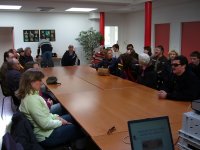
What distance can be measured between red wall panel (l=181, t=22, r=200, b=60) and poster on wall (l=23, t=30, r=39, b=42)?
19.5ft

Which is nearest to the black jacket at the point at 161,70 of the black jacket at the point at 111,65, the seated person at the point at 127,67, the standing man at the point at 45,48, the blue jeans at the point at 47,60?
the seated person at the point at 127,67

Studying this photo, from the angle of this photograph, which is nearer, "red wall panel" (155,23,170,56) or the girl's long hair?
the girl's long hair

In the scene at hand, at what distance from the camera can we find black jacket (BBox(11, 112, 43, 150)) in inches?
81.0

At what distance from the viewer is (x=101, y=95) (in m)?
3.56

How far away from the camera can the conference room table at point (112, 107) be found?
211cm

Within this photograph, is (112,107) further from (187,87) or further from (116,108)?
(187,87)

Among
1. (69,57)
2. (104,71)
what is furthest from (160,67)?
(69,57)

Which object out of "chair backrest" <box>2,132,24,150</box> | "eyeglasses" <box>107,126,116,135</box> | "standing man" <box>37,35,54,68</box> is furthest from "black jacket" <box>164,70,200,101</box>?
"standing man" <box>37,35,54,68</box>

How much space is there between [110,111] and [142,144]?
121 centimetres

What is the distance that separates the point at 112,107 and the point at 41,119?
0.85m

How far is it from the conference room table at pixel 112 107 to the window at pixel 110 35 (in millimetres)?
8816

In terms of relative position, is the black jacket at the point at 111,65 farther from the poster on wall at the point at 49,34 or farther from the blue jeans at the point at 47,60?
the poster on wall at the point at 49,34

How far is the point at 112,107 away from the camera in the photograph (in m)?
2.91

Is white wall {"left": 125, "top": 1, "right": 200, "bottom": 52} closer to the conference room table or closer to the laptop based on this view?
the conference room table
